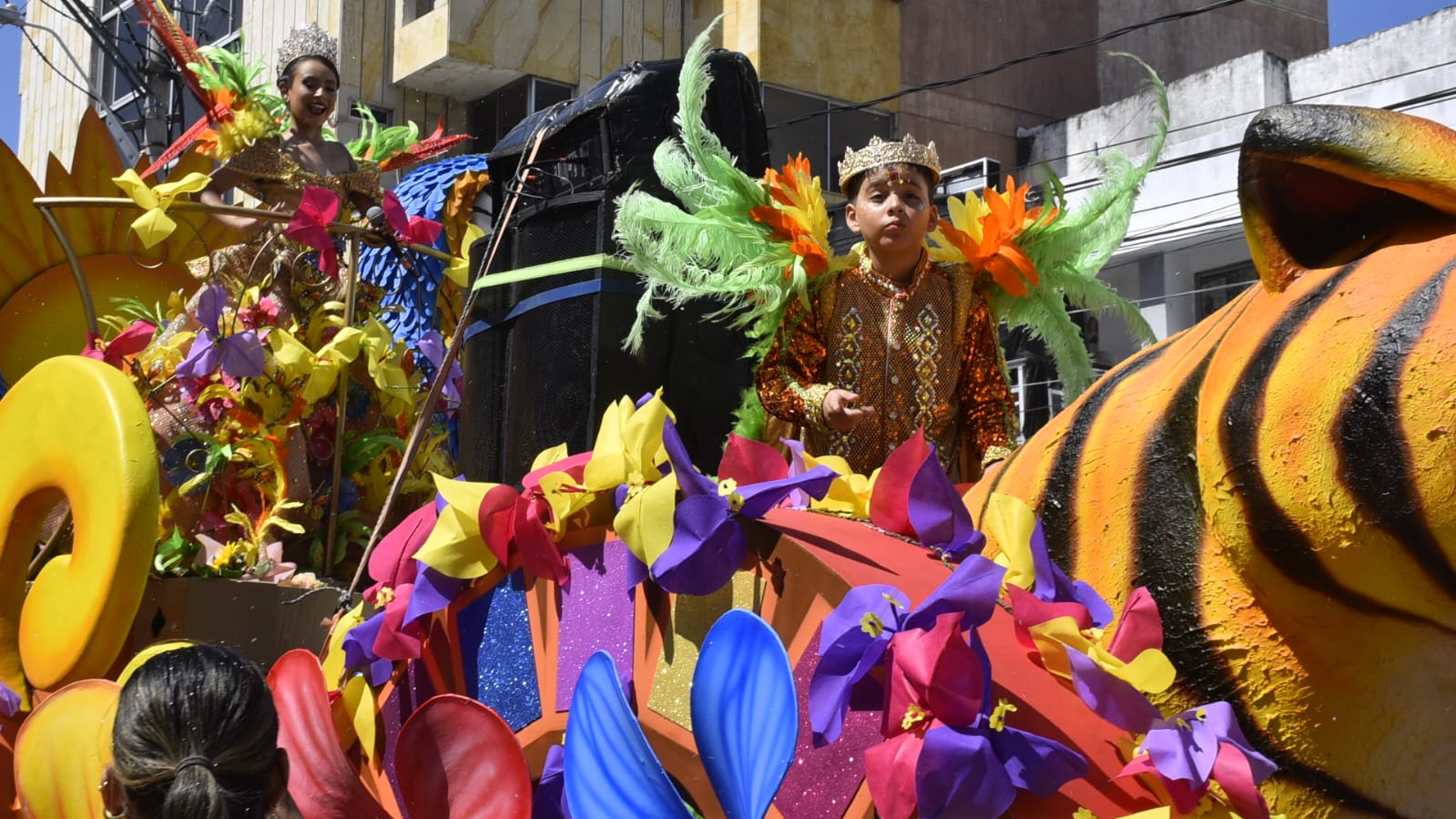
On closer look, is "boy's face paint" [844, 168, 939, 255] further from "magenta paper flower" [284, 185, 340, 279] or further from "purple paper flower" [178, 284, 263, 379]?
"purple paper flower" [178, 284, 263, 379]

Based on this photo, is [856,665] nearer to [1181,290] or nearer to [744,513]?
[744,513]

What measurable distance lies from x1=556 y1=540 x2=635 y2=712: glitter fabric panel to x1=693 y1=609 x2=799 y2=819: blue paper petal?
0.56ft

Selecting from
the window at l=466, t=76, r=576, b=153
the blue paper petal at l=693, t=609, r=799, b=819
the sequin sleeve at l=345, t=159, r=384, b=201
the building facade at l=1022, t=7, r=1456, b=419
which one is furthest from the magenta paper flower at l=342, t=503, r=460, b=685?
the window at l=466, t=76, r=576, b=153

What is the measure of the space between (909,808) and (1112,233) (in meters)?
1.59

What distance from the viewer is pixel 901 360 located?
268 centimetres

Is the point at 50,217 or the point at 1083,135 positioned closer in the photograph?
the point at 50,217

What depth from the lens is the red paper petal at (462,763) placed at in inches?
62.5

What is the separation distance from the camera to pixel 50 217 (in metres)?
3.11

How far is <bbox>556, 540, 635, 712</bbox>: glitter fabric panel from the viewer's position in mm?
1573

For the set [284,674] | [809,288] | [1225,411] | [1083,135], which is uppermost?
[1083,135]

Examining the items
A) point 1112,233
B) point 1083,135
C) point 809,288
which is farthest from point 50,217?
point 1083,135

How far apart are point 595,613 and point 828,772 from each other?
1.20ft

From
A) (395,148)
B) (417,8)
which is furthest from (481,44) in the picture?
(395,148)

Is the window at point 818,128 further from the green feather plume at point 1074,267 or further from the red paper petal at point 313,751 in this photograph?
the red paper petal at point 313,751
